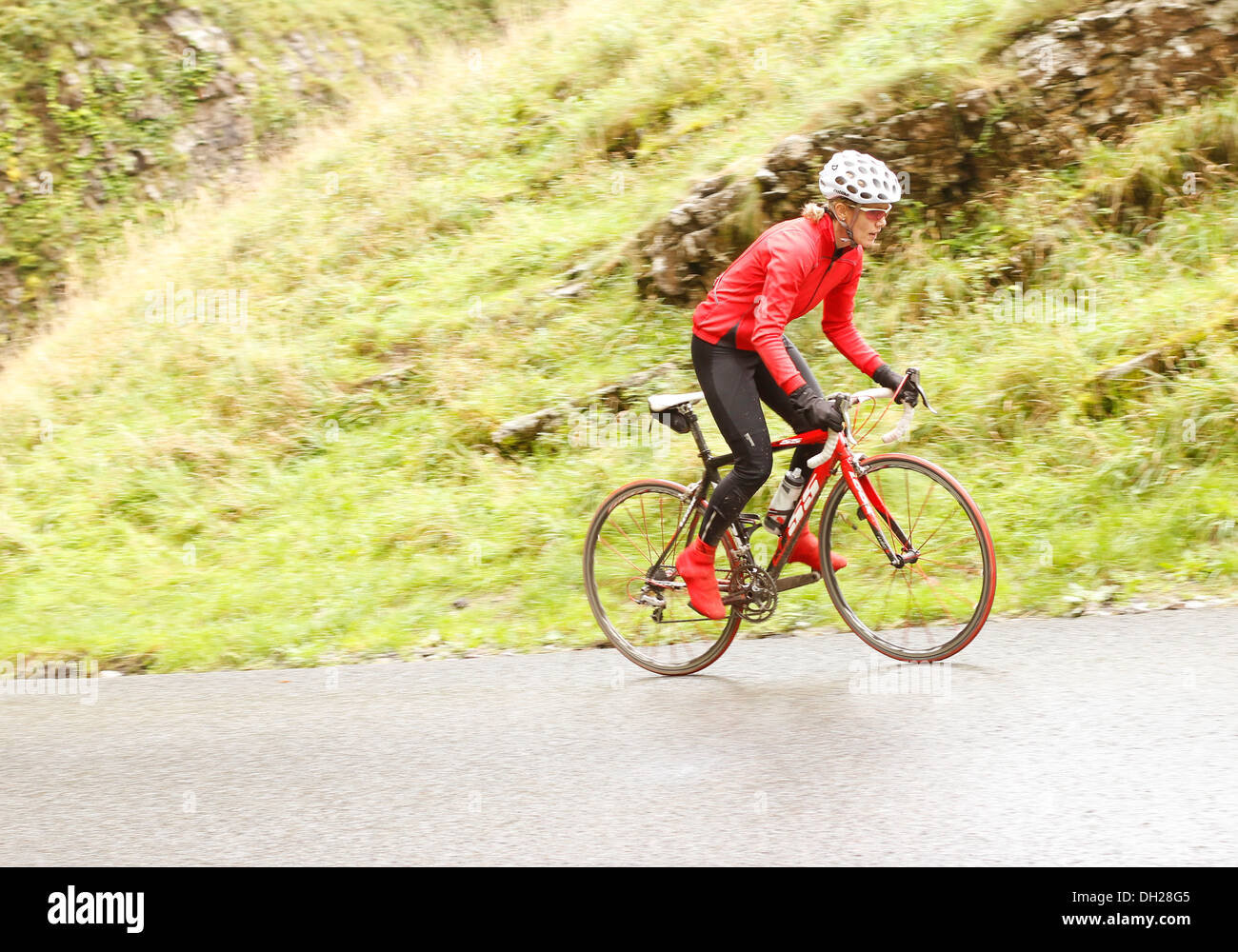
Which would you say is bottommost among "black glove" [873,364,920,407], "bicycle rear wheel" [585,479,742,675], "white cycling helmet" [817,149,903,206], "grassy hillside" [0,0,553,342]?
"grassy hillside" [0,0,553,342]

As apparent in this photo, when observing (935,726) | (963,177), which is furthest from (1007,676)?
(963,177)

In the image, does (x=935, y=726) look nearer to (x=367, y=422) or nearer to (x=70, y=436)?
(x=367, y=422)

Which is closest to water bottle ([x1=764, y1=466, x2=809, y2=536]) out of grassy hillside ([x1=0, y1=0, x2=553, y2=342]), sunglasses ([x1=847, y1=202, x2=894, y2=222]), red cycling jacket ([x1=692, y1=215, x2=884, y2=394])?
red cycling jacket ([x1=692, y1=215, x2=884, y2=394])

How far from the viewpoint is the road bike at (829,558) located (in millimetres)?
5148

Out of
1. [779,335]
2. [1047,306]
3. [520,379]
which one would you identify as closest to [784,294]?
[779,335]

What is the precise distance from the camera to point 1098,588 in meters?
6.07

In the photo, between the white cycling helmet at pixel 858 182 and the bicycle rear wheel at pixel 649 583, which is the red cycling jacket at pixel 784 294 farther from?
the bicycle rear wheel at pixel 649 583

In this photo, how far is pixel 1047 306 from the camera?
346 inches

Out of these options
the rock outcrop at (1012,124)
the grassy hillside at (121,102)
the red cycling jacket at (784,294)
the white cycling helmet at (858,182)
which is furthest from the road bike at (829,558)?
the grassy hillside at (121,102)

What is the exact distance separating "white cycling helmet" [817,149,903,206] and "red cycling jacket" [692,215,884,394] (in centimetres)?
17

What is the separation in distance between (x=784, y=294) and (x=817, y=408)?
532 millimetres

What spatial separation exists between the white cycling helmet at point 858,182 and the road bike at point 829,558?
80cm

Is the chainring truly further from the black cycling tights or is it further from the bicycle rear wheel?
the black cycling tights

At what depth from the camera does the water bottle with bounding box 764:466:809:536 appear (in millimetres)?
5434
